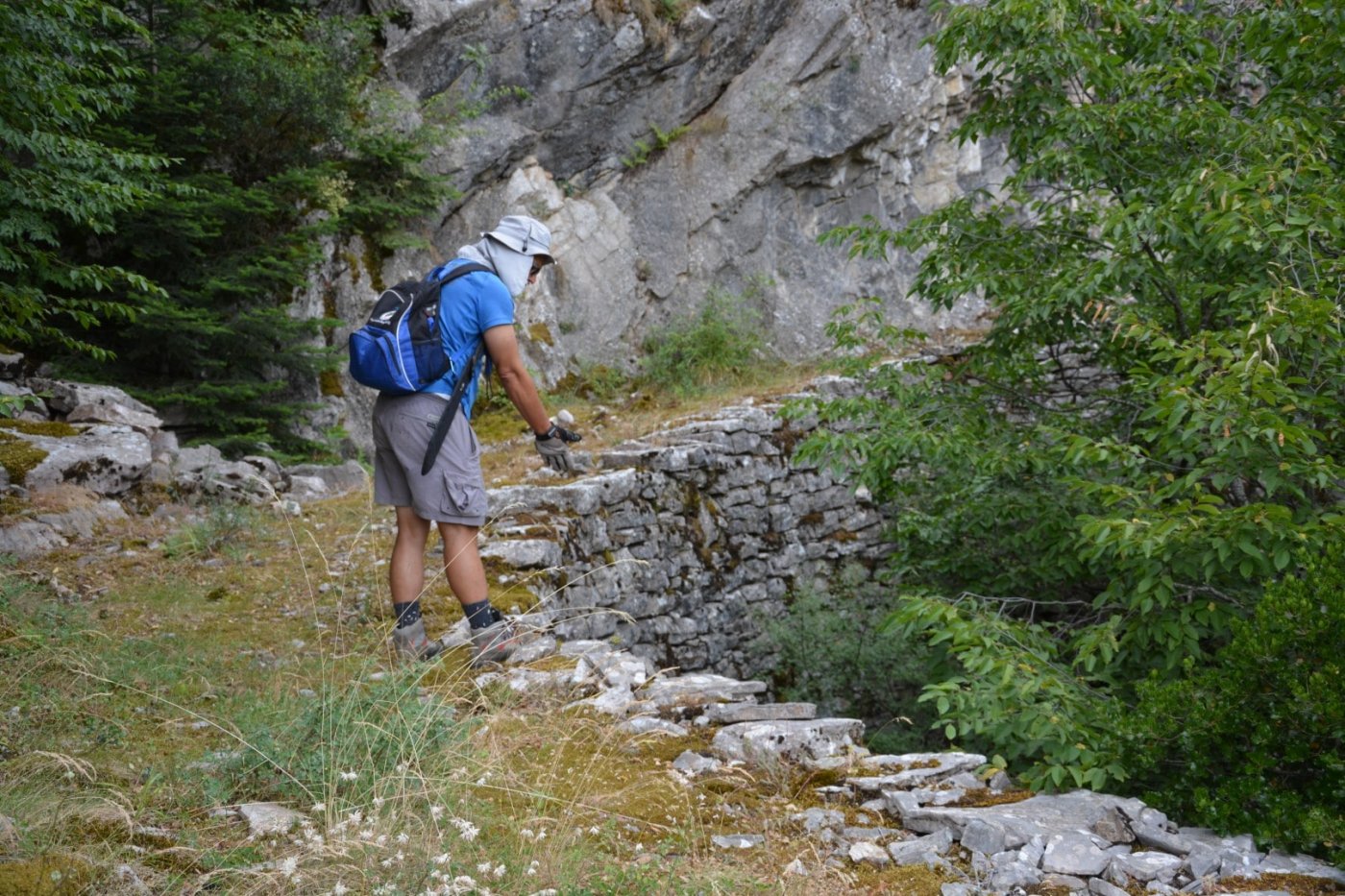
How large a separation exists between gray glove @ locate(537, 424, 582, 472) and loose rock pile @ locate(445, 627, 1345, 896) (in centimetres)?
95

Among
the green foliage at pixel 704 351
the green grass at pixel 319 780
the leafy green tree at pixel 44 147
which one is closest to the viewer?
the green grass at pixel 319 780

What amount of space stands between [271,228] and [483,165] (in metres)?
3.00

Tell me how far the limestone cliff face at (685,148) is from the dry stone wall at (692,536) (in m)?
3.72

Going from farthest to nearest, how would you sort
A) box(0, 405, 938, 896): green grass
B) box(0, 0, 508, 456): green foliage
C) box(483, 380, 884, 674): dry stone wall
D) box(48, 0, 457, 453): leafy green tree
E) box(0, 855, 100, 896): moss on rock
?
box(48, 0, 457, 453): leafy green tree < box(0, 0, 508, 456): green foliage < box(483, 380, 884, 674): dry stone wall < box(0, 405, 938, 896): green grass < box(0, 855, 100, 896): moss on rock

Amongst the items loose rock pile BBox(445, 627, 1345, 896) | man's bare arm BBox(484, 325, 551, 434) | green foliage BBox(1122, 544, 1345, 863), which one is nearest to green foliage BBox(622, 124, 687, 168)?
man's bare arm BBox(484, 325, 551, 434)

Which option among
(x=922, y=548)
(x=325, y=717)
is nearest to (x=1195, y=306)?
(x=922, y=548)

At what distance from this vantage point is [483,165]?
1227cm

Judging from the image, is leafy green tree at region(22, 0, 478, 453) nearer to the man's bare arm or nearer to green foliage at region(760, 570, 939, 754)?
green foliage at region(760, 570, 939, 754)

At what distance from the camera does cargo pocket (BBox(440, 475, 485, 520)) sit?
396 centimetres

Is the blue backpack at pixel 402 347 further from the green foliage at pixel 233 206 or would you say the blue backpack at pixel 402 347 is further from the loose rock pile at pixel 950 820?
the green foliage at pixel 233 206

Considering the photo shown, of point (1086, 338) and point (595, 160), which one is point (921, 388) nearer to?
point (1086, 338)

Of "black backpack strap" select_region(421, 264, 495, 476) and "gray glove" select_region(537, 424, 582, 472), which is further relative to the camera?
"gray glove" select_region(537, 424, 582, 472)

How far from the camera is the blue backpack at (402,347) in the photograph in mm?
3904

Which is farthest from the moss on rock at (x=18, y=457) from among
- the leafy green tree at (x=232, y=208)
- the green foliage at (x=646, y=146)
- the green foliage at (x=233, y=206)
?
the green foliage at (x=646, y=146)
